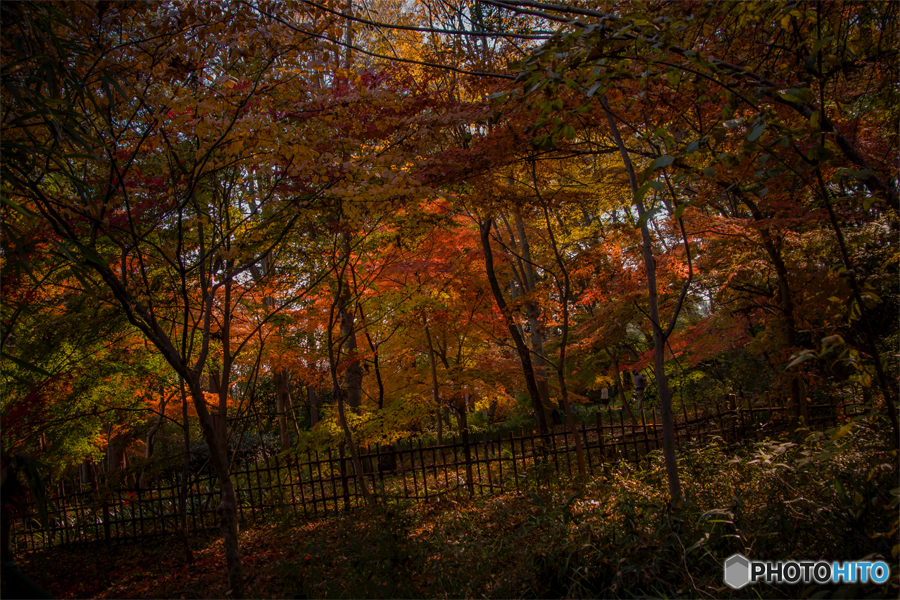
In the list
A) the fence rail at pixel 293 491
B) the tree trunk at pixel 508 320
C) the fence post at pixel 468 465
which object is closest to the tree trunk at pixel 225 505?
the fence rail at pixel 293 491

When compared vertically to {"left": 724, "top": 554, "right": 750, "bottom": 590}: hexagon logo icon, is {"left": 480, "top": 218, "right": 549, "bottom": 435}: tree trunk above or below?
above

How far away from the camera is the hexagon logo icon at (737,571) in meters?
2.49

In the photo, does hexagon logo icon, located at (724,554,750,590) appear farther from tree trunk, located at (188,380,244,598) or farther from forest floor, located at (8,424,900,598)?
tree trunk, located at (188,380,244,598)

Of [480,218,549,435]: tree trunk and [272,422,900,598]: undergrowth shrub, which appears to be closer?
[272,422,900,598]: undergrowth shrub

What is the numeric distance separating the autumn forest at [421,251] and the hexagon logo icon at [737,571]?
0.04 metres

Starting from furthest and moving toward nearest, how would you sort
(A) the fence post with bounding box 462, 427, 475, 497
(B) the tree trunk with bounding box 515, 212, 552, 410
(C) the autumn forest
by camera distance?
(B) the tree trunk with bounding box 515, 212, 552, 410, (A) the fence post with bounding box 462, 427, 475, 497, (C) the autumn forest

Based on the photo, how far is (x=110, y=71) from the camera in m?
3.01

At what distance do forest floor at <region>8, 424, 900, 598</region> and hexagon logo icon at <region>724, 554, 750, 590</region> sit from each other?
0.05m

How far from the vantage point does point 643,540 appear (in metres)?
2.91

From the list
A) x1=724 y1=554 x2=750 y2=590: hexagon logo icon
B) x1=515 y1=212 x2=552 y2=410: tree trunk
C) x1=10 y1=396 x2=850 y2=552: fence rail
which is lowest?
x1=10 y1=396 x2=850 y2=552: fence rail

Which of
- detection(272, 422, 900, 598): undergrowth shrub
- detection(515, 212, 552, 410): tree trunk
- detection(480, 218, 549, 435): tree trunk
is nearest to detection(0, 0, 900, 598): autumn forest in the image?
detection(272, 422, 900, 598): undergrowth shrub

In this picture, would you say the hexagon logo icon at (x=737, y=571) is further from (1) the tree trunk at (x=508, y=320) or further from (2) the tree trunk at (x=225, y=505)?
(1) the tree trunk at (x=508, y=320)

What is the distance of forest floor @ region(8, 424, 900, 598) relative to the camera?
257 cm

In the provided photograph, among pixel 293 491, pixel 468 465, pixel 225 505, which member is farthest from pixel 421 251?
pixel 225 505
